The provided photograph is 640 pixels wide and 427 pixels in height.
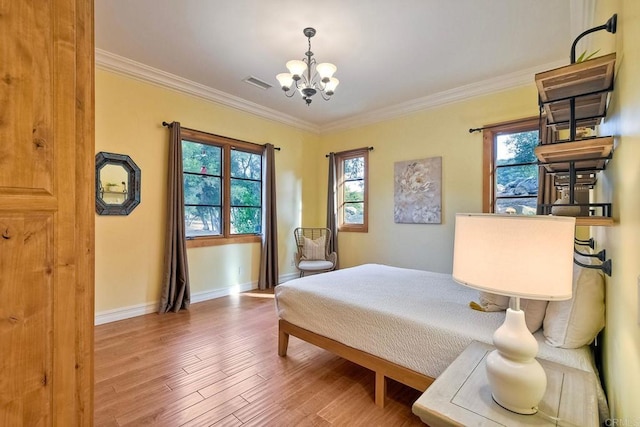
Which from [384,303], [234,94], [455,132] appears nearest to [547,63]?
[455,132]

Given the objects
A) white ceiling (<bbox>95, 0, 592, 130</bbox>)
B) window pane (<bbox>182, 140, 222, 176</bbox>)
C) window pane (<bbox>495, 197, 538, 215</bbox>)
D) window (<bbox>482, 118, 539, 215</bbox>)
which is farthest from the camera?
window pane (<bbox>182, 140, 222, 176</bbox>)

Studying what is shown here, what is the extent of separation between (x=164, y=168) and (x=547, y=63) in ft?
14.9

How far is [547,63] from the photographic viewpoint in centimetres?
320

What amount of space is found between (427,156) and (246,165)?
2713 mm

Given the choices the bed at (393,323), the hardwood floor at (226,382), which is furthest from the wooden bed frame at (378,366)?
the hardwood floor at (226,382)

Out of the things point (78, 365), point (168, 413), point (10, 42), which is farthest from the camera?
point (168, 413)

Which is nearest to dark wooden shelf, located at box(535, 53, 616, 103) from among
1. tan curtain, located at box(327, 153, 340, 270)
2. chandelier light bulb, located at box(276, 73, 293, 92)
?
chandelier light bulb, located at box(276, 73, 293, 92)

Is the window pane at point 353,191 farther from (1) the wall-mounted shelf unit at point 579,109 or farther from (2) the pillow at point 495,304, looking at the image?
(1) the wall-mounted shelf unit at point 579,109

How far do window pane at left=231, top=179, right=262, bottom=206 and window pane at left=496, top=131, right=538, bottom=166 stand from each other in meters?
3.43

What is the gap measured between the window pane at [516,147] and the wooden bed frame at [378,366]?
306 centimetres

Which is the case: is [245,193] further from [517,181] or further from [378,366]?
[517,181]

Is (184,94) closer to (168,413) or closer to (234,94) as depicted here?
(234,94)

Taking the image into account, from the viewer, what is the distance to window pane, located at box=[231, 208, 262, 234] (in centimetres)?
Result: 451

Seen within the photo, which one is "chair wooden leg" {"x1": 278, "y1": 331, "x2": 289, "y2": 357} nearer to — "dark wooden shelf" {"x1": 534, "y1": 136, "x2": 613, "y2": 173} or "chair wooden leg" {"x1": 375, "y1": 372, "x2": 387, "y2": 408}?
"chair wooden leg" {"x1": 375, "y1": 372, "x2": 387, "y2": 408}
